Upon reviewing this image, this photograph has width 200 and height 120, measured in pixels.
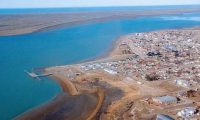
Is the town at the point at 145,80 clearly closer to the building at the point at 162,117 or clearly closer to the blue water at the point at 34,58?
the building at the point at 162,117

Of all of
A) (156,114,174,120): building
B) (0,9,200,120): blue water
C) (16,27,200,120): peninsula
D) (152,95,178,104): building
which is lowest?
(0,9,200,120): blue water

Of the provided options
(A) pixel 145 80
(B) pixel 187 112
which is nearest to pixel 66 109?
(B) pixel 187 112

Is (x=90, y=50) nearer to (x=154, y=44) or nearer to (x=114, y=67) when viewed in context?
(x=154, y=44)

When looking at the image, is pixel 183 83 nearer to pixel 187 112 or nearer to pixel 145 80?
pixel 145 80

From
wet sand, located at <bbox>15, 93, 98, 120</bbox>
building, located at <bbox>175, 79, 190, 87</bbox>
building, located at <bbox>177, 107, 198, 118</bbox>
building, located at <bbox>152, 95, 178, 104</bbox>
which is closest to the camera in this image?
building, located at <bbox>177, 107, 198, 118</bbox>

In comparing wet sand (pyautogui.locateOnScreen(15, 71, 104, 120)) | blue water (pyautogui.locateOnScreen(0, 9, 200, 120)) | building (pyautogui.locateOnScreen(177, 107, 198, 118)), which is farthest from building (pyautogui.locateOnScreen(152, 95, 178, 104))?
blue water (pyautogui.locateOnScreen(0, 9, 200, 120))

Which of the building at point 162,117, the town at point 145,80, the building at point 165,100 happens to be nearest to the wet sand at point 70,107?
the town at point 145,80

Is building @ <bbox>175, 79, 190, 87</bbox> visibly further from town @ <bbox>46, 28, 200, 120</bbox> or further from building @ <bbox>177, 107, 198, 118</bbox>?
building @ <bbox>177, 107, 198, 118</bbox>
